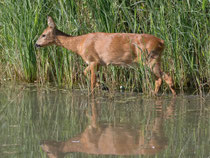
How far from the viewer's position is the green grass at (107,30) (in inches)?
316

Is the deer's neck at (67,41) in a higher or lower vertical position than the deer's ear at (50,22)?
lower

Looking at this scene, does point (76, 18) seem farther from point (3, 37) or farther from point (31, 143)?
point (31, 143)

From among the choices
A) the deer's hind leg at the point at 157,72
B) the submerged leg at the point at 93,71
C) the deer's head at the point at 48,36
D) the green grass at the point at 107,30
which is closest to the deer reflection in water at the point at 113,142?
the green grass at the point at 107,30

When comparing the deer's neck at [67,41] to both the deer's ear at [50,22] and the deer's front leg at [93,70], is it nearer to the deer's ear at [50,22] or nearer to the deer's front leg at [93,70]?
the deer's ear at [50,22]

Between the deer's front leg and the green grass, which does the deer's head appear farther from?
the deer's front leg

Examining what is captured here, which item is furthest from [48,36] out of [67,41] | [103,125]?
[103,125]

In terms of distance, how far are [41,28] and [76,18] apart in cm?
82

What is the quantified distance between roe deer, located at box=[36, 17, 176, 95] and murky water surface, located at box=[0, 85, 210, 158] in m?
0.59

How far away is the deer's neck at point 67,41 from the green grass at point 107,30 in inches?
8.5

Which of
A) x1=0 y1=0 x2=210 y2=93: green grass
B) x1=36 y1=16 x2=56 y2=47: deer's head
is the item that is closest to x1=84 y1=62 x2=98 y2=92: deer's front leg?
x1=0 y1=0 x2=210 y2=93: green grass

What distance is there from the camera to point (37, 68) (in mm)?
9094

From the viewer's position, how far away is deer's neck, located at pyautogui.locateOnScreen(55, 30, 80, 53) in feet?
28.5

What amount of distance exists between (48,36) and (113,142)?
446 cm

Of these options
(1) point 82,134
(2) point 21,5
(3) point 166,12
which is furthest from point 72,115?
(2) point 21,5
